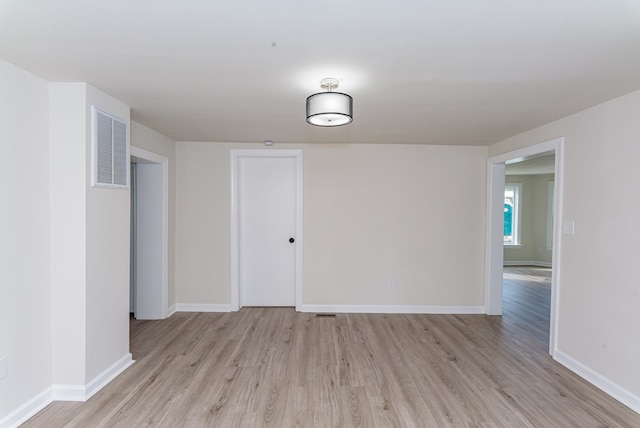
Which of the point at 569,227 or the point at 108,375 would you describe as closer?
the point at 108,375

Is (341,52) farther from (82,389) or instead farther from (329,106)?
(82,389)

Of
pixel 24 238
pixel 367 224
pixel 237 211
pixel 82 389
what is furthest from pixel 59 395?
pixel 367 224

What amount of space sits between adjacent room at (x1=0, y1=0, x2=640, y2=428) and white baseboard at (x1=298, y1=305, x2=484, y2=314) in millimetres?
27

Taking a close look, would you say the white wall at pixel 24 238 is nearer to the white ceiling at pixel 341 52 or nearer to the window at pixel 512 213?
the white ceiling at pixel 341 52

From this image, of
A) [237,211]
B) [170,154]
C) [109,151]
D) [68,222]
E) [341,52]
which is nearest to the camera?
[341,52]

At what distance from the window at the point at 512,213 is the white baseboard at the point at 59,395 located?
887 cm

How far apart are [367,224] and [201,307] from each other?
253 centimetres

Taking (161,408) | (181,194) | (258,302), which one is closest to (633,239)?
(161,408)

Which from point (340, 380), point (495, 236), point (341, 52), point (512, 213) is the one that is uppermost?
point (341, 52)

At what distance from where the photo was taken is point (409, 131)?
148 inches

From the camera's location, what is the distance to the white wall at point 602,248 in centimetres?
245

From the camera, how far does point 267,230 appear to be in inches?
183

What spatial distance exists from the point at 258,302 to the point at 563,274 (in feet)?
11.8

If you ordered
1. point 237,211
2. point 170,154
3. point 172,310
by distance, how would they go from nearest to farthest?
point 170,154
point 172,310
point 237,211
